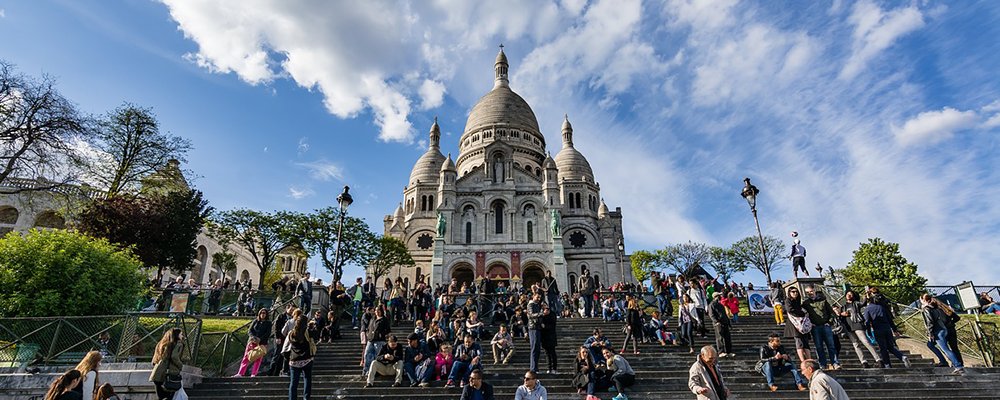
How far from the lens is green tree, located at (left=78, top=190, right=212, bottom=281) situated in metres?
19.9

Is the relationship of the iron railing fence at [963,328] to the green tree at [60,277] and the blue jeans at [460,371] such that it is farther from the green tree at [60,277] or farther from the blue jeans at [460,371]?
the green tree at [60,277]

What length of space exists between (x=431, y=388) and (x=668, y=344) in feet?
19.2

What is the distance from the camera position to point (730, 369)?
30.5 ft

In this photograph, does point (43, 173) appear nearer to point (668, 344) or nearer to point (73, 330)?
point (73, 330)

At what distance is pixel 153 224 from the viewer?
21.1 metres

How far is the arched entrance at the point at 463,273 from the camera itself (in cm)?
3447

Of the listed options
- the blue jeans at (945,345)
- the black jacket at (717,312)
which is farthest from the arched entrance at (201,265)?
the blue jeans at (945,345)

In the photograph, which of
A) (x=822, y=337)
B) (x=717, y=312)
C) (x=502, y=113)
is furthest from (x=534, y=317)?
(x=502, y=113)

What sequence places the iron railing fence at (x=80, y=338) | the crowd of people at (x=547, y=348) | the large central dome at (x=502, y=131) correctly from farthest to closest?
the large central dome at (x=502, y=131) → the iron railing fence at (x=80, y=338) → the crowd of people at (x=547, y=348)

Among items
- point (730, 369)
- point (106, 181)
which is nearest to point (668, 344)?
point (730, 369)

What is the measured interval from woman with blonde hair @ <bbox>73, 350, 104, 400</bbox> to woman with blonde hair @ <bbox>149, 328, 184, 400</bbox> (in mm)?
822

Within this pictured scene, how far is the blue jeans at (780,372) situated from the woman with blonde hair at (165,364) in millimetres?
9218

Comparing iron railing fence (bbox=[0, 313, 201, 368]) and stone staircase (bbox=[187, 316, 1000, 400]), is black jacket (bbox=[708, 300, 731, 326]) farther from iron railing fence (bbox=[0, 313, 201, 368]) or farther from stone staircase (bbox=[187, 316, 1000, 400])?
iron railing fence (bbox=[0, 313, 201, 368])

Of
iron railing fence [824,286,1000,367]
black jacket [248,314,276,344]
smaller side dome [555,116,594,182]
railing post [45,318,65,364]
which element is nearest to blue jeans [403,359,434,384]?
black jacket [248,314,276,344]
